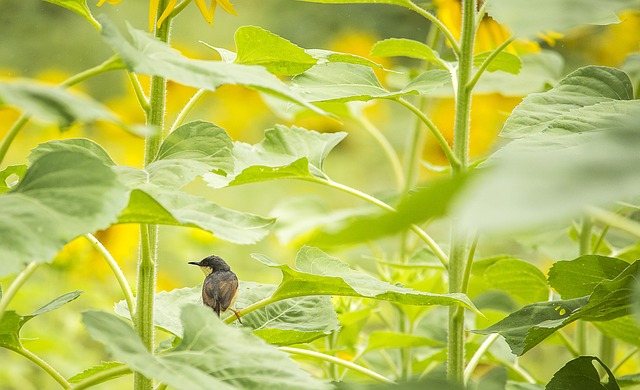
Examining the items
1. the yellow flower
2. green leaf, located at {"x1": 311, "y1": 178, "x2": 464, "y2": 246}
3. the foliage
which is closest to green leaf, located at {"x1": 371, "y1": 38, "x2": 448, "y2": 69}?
the foliage

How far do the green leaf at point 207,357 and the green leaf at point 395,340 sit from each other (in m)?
0.27

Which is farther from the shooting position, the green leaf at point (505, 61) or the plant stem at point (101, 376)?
the green leaf at point (505, 61)

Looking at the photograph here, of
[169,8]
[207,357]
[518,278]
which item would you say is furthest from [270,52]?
[518,278]

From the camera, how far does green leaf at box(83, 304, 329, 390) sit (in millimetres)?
274

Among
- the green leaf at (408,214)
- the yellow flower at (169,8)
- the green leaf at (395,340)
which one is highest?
the yellow flower at (169,8)

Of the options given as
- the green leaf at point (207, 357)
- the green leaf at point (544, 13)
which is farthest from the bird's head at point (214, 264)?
the green leaf at point (544, 13)

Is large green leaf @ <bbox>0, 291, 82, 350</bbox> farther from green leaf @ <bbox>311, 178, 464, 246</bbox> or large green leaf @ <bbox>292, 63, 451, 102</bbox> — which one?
green leaf @ <bbox>311, 178, 464, 246</bbox>

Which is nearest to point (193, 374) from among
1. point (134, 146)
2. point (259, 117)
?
point (134, 146)

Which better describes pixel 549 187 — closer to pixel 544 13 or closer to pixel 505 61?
pixel 544 13

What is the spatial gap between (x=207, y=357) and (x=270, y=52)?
0.16 m

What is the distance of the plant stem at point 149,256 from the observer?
362 millimetres

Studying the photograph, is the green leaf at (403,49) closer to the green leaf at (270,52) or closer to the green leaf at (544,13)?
the green leaf at (270,52)

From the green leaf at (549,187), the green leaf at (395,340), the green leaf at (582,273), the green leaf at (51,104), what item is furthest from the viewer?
the green leaf at (395,340)

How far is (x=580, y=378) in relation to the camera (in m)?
0.43
